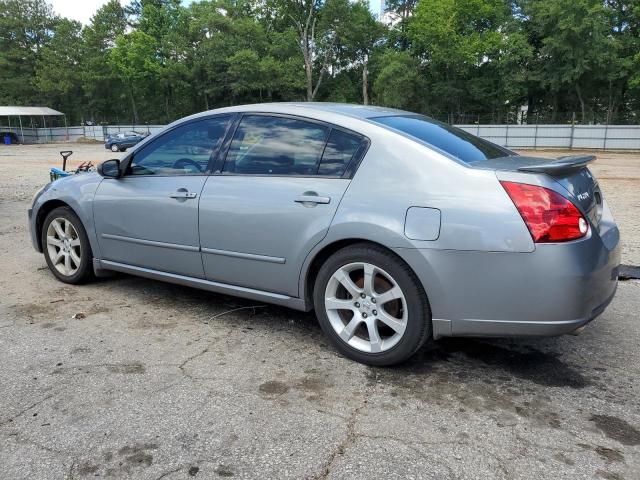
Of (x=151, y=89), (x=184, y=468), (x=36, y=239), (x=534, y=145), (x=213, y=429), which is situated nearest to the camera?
(x=184, y=468)

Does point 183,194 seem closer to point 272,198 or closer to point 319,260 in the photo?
point 272,198

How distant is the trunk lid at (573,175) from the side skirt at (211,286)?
57.9 inches

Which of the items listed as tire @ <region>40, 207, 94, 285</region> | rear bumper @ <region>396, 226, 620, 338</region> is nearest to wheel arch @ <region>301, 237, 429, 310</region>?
rear bumper @ <region>396, 226, 620, 338</region>

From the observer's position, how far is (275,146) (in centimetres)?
374

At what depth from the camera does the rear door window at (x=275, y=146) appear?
3566 millimetres

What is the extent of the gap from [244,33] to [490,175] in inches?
2058

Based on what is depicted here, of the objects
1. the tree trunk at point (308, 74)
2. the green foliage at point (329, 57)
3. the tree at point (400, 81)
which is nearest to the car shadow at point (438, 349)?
the green foliage at point (329, 57)

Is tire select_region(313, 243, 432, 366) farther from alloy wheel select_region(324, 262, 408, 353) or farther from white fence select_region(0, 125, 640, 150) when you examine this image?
white fence select_region(0, 125, 640, 150)

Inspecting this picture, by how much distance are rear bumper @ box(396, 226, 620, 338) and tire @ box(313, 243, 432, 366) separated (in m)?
0.09

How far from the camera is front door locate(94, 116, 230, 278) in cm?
402

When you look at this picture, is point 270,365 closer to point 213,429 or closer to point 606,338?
point 213,429

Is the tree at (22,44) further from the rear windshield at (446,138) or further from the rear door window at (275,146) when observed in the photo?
the rear windshield at (446,138)

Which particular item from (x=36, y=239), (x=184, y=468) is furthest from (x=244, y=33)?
(x=184, y=468)

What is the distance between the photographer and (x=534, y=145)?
35.5 meters
